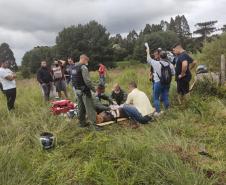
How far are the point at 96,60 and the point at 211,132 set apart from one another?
4377cm

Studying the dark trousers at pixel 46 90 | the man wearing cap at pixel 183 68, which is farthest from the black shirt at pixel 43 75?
the man wearing cap at pixel 183 68

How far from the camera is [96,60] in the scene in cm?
5059

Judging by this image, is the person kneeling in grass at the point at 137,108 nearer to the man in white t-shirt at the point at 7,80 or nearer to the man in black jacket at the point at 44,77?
the man in white t-shirt at the point at 7,80

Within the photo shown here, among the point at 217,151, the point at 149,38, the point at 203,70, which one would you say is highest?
the point at 149,38

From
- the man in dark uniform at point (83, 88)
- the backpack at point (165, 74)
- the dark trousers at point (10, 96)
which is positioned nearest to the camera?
the man in dark uniform at point (83, 88)

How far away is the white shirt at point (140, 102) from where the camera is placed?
9.02 metres

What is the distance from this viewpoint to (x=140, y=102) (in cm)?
916

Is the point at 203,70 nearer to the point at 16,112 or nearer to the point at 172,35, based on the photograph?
the point at 16,112

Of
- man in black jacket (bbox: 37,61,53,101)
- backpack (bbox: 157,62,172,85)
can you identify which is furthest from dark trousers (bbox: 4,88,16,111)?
backpack (bbox: 157,62,172,85)

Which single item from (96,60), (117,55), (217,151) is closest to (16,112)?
(217,151)

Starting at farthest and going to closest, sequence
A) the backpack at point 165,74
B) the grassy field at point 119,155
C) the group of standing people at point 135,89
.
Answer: the backpack at point 165,74 → the group of standing people at point 135,89 → the grassy field at point 119,155

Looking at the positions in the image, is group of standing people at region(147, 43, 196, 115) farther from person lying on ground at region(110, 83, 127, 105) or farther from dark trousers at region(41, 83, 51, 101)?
dark trousers at region(41, 83, 51, 101)

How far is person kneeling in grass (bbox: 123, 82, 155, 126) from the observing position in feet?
29.0

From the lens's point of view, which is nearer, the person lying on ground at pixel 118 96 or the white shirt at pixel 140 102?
the white shirt at pixel 140 102
